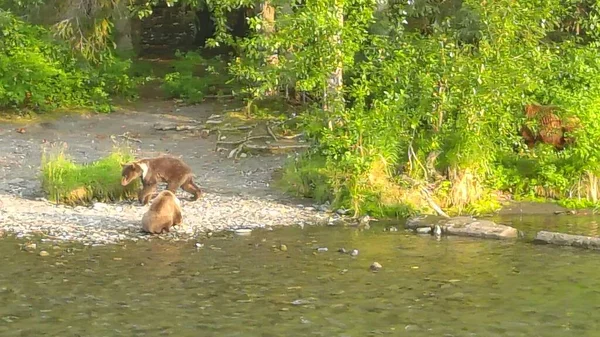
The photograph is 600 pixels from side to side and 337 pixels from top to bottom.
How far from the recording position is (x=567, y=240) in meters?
12.2

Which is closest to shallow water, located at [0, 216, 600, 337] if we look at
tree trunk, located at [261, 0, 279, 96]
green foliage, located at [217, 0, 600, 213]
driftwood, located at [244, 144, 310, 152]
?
green foliage, located at [217, 0, 600, 213]

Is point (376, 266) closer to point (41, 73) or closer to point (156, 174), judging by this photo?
point (156, 174)

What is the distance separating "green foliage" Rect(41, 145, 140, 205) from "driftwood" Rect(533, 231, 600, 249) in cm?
558

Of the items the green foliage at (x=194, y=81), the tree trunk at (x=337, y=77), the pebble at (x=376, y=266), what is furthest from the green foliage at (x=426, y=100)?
the green foliage at (x=194, y=81)

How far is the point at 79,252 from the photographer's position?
11516 mm

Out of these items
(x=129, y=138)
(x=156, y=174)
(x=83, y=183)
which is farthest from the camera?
(x=129, y=138)

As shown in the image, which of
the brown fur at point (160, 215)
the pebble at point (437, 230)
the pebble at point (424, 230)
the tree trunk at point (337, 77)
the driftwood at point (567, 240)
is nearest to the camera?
the driftwood at point (567, 240)

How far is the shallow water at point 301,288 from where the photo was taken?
8.73 meters

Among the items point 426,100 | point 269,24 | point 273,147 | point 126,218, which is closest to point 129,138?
point 273,147

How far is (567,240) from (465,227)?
4.29 feet

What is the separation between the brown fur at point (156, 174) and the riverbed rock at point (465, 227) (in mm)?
3173

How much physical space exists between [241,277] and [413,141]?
17.3 feet

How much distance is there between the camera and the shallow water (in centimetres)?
873

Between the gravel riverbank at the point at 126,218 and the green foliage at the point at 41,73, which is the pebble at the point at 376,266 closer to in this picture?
the gravel riverbank at the point at 126,218
